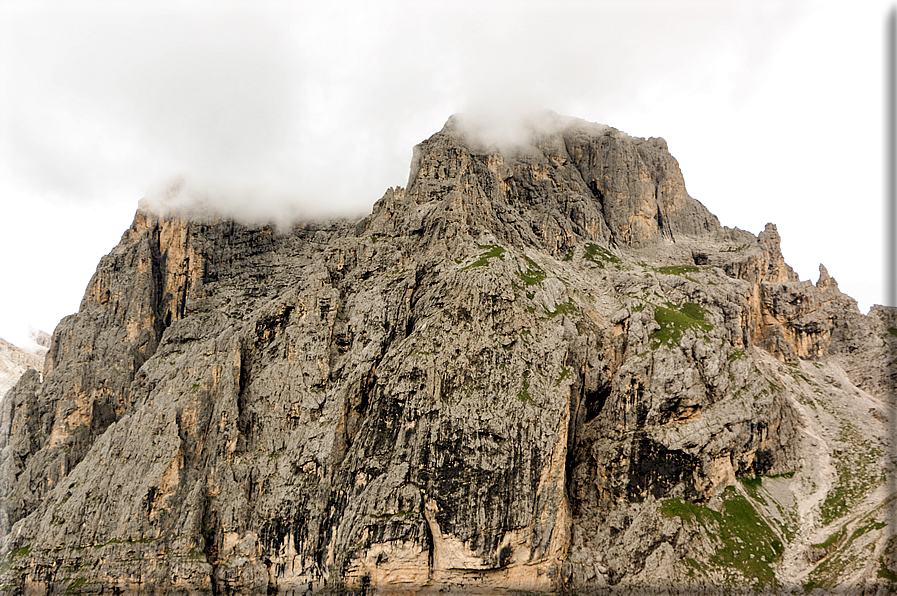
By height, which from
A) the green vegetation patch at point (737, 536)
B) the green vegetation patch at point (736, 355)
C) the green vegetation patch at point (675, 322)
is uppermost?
the green vegetation patch at point (675, 322)


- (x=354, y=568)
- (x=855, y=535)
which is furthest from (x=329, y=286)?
(x=855, y=535)

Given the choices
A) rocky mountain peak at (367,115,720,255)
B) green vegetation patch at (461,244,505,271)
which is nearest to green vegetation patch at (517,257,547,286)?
green vegetation patch at (461,244,505,271)

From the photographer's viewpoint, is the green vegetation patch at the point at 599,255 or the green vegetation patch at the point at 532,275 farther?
the green vegetation patch at the point at 599,255

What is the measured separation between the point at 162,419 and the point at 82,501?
20492mm

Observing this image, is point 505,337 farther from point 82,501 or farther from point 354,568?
point 82,501

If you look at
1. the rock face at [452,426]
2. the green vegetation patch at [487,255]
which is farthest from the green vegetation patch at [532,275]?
the green vegetation patch at [487,255]

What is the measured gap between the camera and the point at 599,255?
154 m

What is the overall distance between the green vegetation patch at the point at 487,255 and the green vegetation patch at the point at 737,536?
5718 cm

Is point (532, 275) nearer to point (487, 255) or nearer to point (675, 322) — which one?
point (487, 255)

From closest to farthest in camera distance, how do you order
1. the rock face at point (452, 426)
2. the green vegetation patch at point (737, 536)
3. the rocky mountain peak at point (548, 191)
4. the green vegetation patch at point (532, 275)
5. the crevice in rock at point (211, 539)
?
1. the rock face at point (452, 426)
2. the green vegetation patch at point (737, 536)
3. the crevice in rock at point (211, 539)
4. the green vegetation patch at point (532, 275)
5. the rocky mountain peak at point (548, 191)

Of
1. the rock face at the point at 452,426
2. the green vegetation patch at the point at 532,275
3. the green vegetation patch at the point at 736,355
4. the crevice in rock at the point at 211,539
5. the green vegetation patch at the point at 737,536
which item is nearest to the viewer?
the rock face at the point at 452,426

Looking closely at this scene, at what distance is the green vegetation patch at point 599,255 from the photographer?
15100cm

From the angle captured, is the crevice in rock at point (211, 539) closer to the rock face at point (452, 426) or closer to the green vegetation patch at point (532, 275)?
the rock face at point (452, 426)

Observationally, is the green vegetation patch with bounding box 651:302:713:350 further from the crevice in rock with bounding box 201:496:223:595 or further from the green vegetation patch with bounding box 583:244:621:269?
the crevice in rock with bounding box 201:496:223:595
